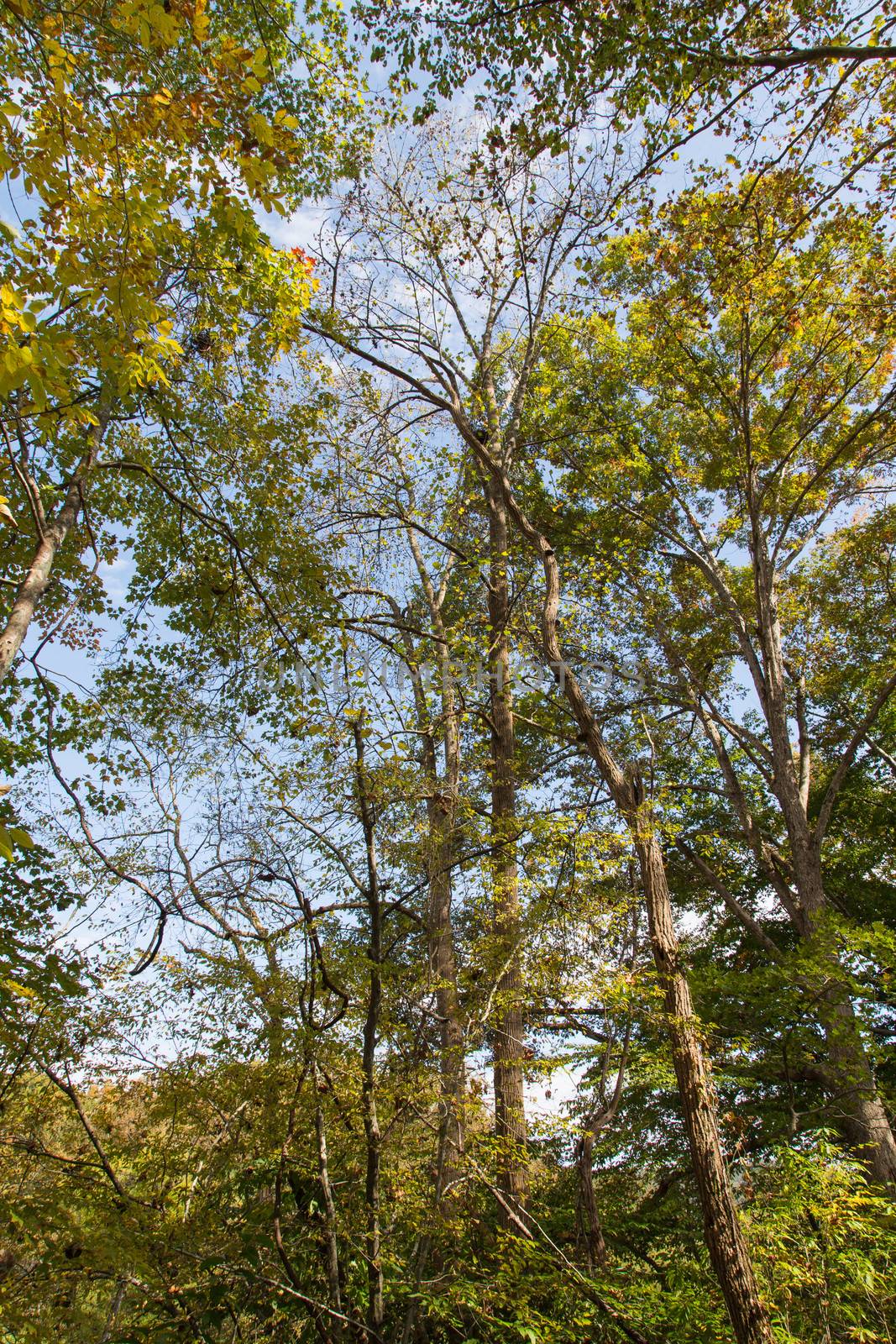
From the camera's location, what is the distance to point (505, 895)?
20.5 feet

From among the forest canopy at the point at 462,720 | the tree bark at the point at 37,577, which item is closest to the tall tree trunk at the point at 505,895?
the forest canopy at the point at 462,720

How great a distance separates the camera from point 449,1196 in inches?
167

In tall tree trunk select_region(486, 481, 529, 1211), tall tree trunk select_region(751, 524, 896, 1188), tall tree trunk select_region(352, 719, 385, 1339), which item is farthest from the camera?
tall tree trunk select_region(751, 524, 896, 1188)

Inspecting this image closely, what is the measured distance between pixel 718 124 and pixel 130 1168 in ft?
25.0

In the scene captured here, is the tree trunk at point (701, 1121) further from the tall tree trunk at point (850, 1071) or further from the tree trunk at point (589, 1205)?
the tall tree trunk at point (850, 1071)

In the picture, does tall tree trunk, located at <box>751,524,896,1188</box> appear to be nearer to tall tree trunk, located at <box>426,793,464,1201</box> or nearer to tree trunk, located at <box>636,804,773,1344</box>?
tree trunk, located at <box>636,804,773,1344</box>

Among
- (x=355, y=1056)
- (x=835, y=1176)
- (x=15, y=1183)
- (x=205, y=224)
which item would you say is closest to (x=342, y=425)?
(x=205, y=224)

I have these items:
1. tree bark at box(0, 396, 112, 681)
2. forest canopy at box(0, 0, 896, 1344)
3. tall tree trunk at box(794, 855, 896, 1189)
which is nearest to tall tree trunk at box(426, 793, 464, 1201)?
forest canopy at box(0, 0, 896, 1344)

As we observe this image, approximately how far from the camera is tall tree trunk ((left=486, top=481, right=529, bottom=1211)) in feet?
16.8

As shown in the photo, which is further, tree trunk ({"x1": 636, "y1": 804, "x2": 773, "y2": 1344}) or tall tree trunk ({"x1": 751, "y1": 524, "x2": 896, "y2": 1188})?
tall tree trunk ({"x1": 751, "y1": 524, "x2": 896, "y2": 1188})

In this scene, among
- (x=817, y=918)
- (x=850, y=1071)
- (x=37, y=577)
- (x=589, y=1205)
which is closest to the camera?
(x=37, y=577)

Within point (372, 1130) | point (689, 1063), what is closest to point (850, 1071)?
point (689, 1063)

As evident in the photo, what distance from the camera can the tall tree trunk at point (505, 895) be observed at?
5125 mm

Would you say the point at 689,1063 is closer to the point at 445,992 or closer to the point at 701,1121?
the point at 701,1121
